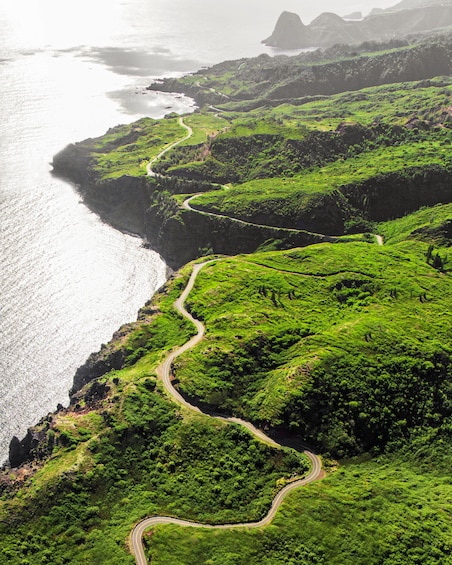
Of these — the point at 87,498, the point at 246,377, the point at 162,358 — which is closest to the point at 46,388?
the point at 162,358

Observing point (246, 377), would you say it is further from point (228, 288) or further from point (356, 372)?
point (228, 288)

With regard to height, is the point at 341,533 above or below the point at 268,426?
below

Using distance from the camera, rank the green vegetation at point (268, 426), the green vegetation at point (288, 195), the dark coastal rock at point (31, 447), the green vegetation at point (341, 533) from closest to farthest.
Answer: the green vegetation at point (341, 533) → the green vegetation at point (268, 426) → the dark coastal rock at point (31, 447) → the green vegetation at point (288, 195)

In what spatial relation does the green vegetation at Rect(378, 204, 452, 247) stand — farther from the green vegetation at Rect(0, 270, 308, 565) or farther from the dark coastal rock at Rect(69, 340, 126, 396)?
the green vegetation at Rect(0, 270, 308, 565)

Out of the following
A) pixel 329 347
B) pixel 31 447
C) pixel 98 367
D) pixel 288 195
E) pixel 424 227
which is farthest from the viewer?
pixel 288 195

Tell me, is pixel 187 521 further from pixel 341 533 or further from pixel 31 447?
pixel 31 447

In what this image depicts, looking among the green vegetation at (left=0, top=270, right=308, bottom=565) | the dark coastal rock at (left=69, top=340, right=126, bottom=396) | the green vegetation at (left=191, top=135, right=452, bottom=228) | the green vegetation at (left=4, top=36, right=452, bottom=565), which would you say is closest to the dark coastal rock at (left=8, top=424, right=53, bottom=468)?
the green vegetation at (left=4, top=36, right=452, bottom=565)

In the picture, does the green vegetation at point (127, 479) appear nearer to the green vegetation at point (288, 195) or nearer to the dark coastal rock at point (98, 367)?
the dark coastal rock at point (98, 367)

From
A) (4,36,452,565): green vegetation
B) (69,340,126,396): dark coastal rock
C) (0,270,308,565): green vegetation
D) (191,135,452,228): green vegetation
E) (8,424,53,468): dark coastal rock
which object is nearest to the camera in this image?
(4,36,452,565): green vegetation

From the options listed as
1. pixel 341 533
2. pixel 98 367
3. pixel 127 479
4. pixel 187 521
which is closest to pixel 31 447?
pixel 127 479

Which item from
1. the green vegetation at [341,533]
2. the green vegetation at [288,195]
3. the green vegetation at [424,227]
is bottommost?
the green vegetation at [341,533]

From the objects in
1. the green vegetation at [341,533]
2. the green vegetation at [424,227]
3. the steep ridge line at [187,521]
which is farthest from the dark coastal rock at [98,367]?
the green vegetation at [424,227]
